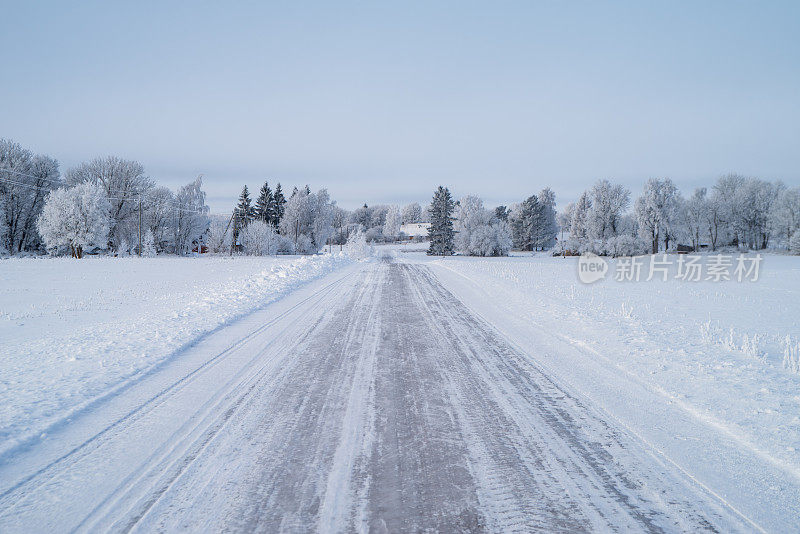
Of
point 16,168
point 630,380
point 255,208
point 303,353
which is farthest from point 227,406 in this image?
point 255,208

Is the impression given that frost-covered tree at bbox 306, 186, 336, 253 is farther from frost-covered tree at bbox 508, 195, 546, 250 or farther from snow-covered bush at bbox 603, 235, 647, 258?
snow-covered bush at bbox 603, 235, 647, 258

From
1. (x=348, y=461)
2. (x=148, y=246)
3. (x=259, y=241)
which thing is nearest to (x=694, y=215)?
(x=259, y=241)

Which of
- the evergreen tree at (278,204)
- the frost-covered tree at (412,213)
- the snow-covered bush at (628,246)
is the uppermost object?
the frost-covered tree at (412,213)

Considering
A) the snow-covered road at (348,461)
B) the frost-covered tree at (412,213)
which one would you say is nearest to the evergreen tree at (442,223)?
the snow-covered road at (348,461)

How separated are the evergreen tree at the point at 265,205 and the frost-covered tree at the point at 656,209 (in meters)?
57.8

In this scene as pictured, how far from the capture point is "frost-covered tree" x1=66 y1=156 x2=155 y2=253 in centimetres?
5100

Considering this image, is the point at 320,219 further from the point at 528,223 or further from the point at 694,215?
the point at 694,215

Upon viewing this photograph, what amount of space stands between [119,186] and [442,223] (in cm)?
4423

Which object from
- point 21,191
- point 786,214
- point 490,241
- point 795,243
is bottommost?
point 795,243

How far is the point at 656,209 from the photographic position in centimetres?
5181

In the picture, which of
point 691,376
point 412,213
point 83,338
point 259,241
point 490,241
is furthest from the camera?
point 412,213

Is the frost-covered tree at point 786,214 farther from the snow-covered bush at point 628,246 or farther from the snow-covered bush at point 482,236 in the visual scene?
the snow-covered bush at point 482,236

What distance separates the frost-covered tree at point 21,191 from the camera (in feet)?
139

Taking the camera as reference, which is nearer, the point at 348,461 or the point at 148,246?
the point at 348,461
